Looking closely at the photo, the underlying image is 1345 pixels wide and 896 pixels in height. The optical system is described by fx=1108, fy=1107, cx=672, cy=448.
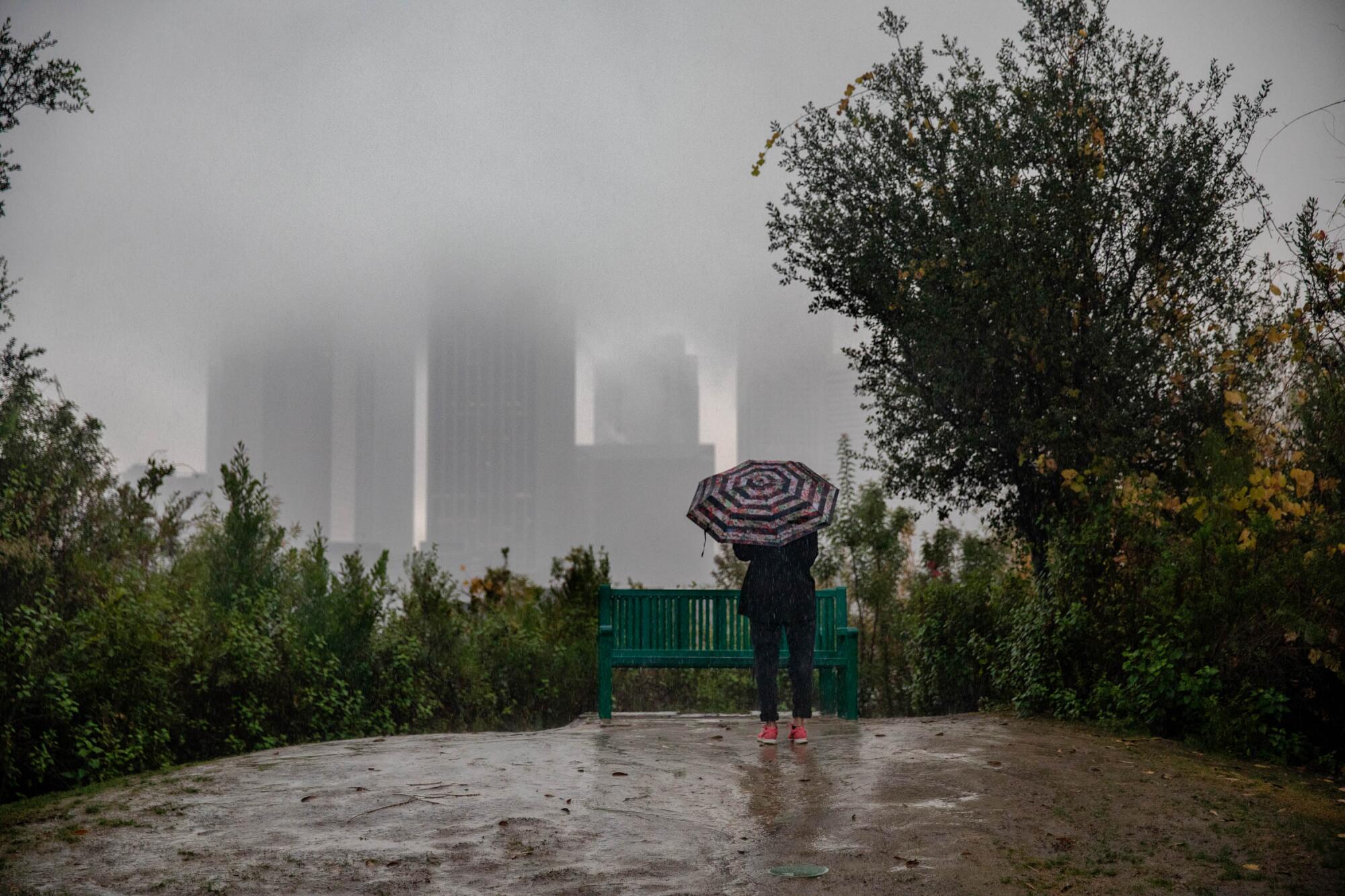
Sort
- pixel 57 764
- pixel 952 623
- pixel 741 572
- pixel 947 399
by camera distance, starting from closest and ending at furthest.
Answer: pixel 57 764, pixel 947 399, pixel 952 623, pixel 741 572

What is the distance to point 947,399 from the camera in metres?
9.95

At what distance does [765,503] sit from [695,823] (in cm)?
290

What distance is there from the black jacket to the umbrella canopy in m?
0.11

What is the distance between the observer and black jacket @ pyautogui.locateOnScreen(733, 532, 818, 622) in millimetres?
7574

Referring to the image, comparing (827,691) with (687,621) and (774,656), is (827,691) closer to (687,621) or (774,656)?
(687,621)

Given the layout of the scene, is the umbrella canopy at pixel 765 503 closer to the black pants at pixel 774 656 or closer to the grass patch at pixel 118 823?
the black pants at pixel 774 656

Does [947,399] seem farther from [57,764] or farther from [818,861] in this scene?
[57,764]

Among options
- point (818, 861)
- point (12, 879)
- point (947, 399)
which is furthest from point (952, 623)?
point (12, 879)

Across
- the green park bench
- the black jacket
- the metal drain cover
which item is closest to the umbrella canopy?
the black jacket

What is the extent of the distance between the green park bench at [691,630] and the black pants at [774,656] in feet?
6.17

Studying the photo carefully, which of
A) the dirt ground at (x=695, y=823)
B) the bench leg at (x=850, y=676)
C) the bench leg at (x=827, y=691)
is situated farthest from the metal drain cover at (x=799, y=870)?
the bench leg at (x=827, y=691)

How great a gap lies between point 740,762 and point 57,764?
4.69 meters

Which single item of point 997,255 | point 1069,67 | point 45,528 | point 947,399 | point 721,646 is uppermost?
point 1069,67

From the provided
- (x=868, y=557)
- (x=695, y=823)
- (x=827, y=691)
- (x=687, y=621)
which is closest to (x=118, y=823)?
(x=695, y=823)
